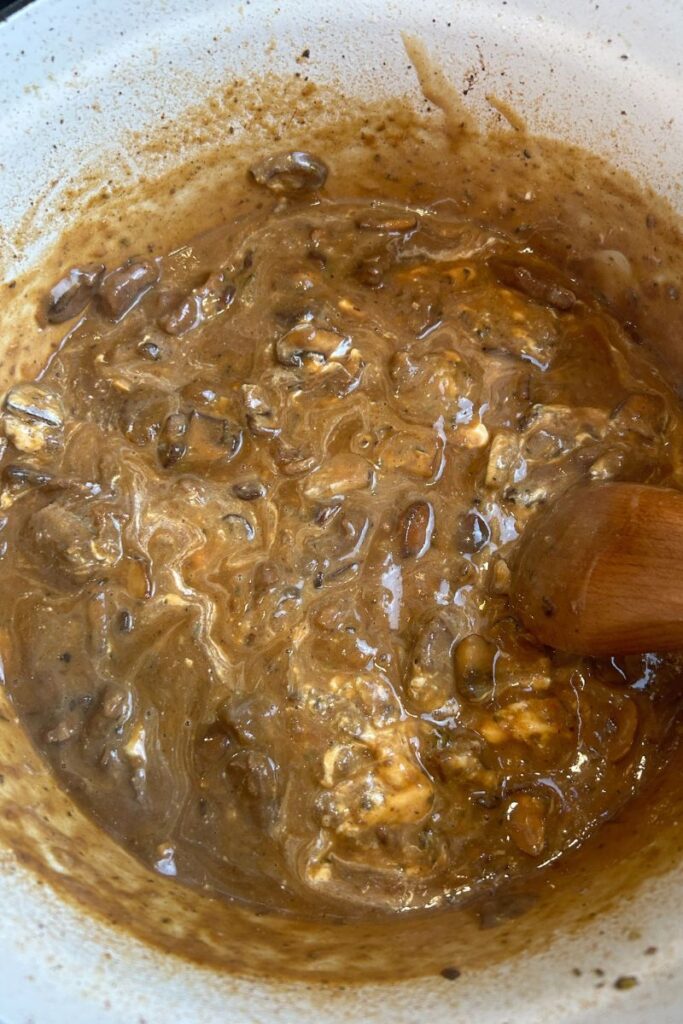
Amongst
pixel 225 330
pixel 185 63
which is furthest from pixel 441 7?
pixel 225 330

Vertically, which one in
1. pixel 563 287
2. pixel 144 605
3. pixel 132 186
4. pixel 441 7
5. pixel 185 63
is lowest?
pixel 144 605

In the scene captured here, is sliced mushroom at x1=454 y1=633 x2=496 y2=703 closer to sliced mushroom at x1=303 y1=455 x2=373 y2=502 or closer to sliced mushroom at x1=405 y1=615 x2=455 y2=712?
sliced mushroom at x1=405 y1=615 x2=455 y2=712

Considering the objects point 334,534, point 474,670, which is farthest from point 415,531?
point 474,670

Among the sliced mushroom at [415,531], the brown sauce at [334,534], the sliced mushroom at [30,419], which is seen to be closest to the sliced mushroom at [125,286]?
the brown sauce at [334,534]

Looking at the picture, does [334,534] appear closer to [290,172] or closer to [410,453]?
[410,453]

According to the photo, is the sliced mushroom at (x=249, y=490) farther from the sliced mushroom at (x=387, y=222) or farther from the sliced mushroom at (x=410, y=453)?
the sliced mushroom at (x=387, y=222)

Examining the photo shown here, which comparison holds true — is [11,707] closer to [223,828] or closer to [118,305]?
[223,828]
